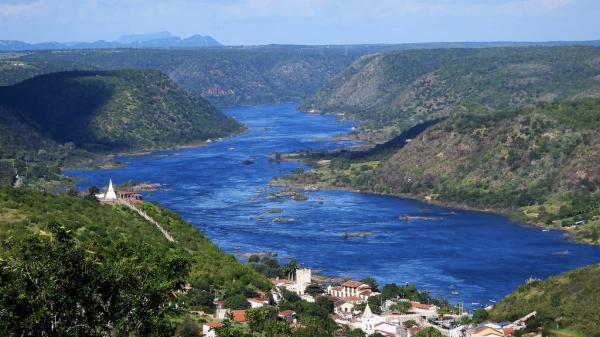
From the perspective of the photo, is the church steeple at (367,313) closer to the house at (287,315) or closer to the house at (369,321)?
the house at (369,321)

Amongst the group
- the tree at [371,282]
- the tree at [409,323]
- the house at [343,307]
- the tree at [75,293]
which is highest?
the tree at [75,293]

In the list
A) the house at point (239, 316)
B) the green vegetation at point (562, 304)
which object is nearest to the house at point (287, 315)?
the house at point (239, 316)

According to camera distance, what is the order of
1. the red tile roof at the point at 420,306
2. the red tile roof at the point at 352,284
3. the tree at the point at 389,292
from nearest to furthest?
1. the red tile roof at the point at 420,306
2. the tree at the point at 389,292
3. the red tile roof at the point at 352,284

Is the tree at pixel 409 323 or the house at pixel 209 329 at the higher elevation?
the house at pixel 209 329

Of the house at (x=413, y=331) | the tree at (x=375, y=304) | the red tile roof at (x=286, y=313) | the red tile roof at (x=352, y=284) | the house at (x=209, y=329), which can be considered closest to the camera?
the house at (x=209, y=329)

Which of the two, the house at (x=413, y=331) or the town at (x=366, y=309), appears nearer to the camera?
the town at (x=366, y=309)

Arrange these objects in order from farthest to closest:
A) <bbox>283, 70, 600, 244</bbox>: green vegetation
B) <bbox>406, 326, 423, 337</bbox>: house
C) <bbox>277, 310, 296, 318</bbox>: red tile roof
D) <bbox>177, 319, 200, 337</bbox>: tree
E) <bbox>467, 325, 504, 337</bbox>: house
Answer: <bbox>283, 70, 600, 244</bbox>: green vegetation < <bbox>406, 326, 423, 337</bbox>: house < <bbox>467, 325, 504, 337</bbox>: house < <bbox>277, 310, 296, 318</bbox>: red tile roof < <bbox>177, 319, 200, 337</bbox>: tree

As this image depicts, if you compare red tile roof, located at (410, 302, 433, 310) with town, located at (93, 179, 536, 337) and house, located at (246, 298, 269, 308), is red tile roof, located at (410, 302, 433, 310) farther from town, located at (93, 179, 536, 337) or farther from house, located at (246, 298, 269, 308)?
house, located at (246, 298, 269, 308)

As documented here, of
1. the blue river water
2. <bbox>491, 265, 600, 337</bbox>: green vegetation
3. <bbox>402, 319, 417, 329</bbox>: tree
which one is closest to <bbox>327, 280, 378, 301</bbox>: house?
the blue river water
